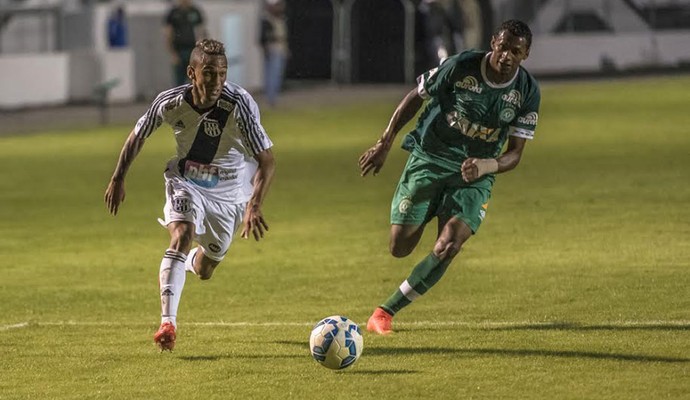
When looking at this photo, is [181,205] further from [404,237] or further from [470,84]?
[470,84]

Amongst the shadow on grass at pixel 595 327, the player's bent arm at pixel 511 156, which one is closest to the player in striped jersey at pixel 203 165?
the player's bent arm at pixel 511 156

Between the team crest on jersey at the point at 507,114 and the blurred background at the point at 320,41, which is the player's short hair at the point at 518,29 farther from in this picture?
the blurred background at the point at 320,41

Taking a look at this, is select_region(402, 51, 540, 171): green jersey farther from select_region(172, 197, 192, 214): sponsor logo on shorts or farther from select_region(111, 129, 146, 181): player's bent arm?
select_region(111, 129, 146, 181): player's bent arm

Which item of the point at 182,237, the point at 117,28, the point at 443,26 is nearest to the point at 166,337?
the point at 182,237

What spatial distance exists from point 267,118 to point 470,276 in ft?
58.2

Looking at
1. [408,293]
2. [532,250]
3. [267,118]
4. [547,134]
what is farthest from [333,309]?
[267,118]

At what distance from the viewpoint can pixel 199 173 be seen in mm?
9758

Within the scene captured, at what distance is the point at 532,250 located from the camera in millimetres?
13766

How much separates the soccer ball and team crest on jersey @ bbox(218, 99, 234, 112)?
155 cm

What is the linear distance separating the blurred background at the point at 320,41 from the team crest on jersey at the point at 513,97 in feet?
66.9

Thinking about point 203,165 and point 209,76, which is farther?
point 203,165

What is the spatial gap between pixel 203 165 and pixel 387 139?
1162 mm

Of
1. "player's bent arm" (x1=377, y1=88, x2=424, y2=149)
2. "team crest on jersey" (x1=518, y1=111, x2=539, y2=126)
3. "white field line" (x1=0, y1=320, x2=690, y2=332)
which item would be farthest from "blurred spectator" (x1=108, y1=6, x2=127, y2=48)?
"team crest on jersey" (x1=518, y1=111, x2=539, y2=126)

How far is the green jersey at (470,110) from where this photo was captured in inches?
388
